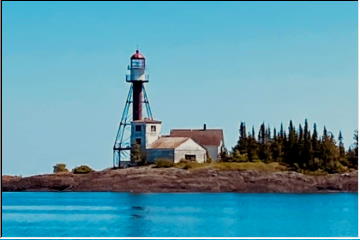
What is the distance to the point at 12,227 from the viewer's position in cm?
1945

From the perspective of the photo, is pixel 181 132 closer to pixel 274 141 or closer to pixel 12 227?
pixel 274 141

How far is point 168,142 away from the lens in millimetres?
41562

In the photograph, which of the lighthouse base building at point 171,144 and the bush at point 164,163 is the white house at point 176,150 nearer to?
the lighthouse base building at point 171,144

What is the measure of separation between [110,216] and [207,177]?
1481cm

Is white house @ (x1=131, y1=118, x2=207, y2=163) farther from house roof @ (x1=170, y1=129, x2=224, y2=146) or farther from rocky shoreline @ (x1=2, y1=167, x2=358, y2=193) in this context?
rocky shoreline @ (x1=2, y1=167, x2=358, y2=193)

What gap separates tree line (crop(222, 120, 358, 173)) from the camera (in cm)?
3850

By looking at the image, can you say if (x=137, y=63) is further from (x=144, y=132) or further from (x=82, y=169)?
(x=82, y=169)

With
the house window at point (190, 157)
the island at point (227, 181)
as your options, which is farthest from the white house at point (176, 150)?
the island at point (227, 181)

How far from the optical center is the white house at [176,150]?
1599 inches

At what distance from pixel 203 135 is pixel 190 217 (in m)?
20.5

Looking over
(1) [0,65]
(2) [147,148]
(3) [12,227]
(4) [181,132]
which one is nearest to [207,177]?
(2) [147,148]

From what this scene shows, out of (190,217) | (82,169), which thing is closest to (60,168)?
(82,169)

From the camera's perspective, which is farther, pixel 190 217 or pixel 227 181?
pixel 227 181

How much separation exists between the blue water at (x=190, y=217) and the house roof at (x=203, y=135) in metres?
8.40
